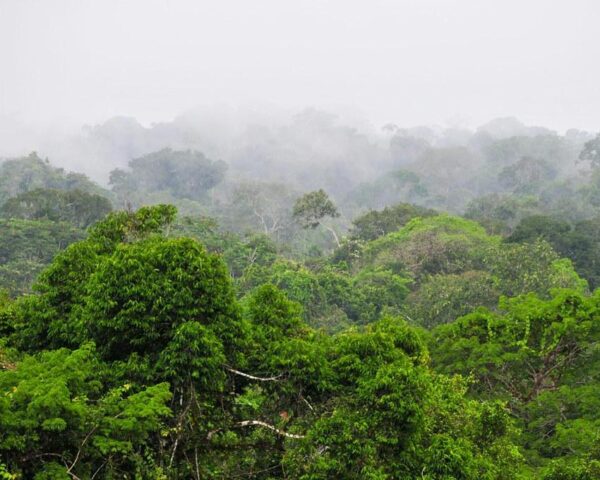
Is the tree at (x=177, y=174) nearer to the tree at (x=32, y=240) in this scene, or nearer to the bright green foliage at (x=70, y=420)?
the tree at (x=32, y=240)

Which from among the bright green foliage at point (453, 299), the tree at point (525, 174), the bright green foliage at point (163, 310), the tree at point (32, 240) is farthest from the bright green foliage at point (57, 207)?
the tree at point (525, 174)

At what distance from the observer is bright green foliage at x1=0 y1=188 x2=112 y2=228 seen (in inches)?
1389

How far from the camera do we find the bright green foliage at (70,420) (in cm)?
559

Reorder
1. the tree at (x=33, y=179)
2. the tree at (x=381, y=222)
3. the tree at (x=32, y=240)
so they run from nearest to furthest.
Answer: the tree at (x=32, y=240) < the tree at (x=381, y=222) < the tree at (x=33, y=179)

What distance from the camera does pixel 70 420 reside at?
230 inches

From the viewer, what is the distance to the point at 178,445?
7262 mm

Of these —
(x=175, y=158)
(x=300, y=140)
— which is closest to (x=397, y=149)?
(x=300, y=140)

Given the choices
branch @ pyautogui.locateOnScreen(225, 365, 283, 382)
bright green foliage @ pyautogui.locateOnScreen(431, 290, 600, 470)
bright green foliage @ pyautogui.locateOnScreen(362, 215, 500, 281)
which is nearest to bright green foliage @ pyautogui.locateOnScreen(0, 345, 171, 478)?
branch @ pyautogui.locateOnScreen(225, 365, 283, 382)

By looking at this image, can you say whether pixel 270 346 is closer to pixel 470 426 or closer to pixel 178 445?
pixel 178 445

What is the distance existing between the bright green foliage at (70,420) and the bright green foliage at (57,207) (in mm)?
30084

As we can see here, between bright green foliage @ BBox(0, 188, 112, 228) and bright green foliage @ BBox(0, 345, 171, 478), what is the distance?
98.7ft

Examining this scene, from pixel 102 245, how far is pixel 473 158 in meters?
72.3

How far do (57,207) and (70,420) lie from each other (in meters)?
34.2

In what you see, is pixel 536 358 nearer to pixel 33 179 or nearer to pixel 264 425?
pixel 264 425
